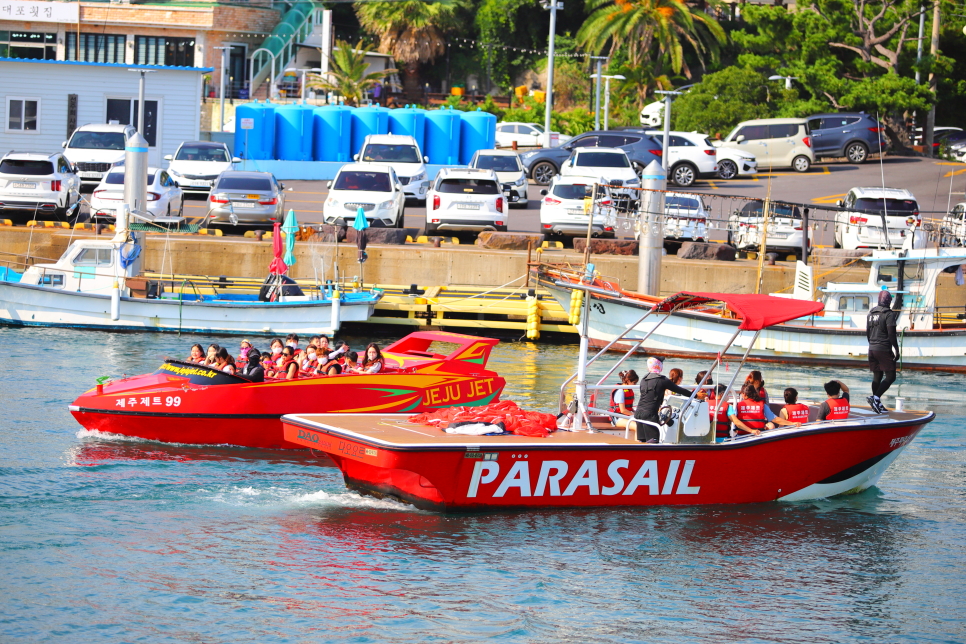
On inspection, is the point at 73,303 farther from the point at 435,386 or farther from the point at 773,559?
the point at 773,559

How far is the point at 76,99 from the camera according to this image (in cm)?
3869

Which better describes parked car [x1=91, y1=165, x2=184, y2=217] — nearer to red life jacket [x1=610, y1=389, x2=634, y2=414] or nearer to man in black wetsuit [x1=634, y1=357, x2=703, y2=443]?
red life jacket [x1=610, y1=389, x2=634, y2=414]

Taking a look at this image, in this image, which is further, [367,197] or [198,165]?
[198,165]

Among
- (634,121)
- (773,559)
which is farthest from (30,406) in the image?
(634,121)

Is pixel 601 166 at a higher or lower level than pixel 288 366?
higher

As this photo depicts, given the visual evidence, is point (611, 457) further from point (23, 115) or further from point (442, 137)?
point (23, 115)

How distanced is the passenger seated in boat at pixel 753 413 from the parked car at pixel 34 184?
20957 mm

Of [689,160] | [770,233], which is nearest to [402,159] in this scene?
[689,160]

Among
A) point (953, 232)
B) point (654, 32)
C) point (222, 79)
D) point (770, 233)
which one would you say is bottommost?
point (770, 233)

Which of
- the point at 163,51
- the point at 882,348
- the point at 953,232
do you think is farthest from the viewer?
the point at 163,51

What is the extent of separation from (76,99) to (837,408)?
31464mm

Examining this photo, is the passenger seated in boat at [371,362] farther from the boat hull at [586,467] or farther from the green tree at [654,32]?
the green tree at [654,32]

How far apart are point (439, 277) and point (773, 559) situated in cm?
1643

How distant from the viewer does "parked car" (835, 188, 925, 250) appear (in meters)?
27.7
